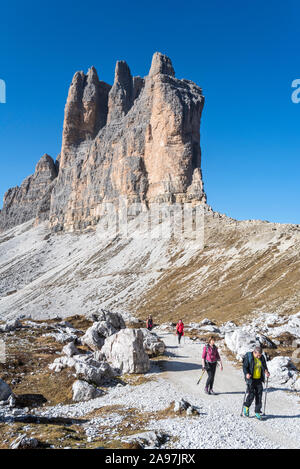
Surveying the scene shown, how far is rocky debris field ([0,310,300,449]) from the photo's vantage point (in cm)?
834

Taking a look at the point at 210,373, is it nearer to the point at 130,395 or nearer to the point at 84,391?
the point at 130,395

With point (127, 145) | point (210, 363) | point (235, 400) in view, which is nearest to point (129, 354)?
point (210, 363)

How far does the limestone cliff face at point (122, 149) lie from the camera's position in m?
116

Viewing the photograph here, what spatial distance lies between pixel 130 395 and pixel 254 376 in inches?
199

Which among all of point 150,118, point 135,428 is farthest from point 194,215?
point 135,428

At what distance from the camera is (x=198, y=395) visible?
12320 millimetres

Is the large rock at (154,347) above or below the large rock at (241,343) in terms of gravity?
below

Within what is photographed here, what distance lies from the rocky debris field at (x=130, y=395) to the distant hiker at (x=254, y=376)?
2.04ft

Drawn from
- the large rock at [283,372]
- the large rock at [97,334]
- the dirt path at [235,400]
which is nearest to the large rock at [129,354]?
the dirt path at [235,400]

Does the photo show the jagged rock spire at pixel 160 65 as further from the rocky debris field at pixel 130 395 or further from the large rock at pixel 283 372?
the large rock at pixel 283 372

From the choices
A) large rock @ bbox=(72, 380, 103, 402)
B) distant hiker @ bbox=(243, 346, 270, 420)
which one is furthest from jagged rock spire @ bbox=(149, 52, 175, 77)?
distant hiker @ bbox=(243, 346, 270, 420)

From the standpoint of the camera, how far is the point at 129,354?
637 inches
